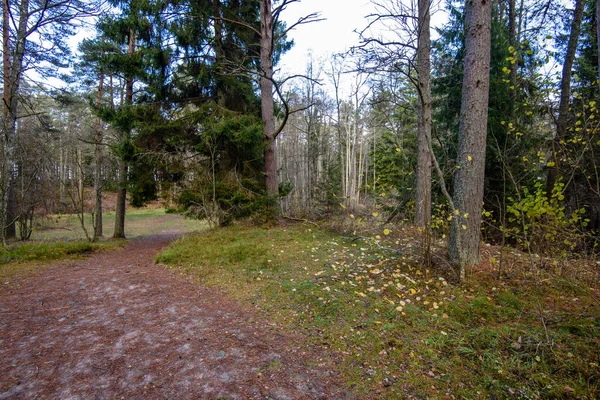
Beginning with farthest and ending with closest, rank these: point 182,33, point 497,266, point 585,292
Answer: point 182,33
point 497,266
point 585,292

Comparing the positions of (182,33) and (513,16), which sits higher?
(513,16)

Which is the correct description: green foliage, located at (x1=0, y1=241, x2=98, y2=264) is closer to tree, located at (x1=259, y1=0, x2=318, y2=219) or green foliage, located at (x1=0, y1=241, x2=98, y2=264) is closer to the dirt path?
the dirt path

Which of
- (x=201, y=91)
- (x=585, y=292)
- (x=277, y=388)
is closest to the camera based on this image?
(x=277, y=388)

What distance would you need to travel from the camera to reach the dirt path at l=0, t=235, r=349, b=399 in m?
2.42

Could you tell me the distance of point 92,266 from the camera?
6.62m

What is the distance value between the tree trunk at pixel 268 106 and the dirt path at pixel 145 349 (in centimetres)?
483

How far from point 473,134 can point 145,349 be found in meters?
5.03

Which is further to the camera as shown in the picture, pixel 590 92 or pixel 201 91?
pixel 201 91

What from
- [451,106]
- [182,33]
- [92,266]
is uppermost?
[182,33]

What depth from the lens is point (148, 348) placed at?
119 inches

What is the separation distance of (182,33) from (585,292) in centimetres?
1102

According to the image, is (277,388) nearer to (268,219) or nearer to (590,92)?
(268,219)

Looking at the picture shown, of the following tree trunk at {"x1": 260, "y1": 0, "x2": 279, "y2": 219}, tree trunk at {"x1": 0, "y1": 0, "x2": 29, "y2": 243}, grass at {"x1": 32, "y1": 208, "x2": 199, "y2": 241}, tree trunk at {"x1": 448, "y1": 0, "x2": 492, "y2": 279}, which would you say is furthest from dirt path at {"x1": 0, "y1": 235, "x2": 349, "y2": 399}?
grass at {"x1": 32, "y1": 208, "x2": 199, "y2": 241}

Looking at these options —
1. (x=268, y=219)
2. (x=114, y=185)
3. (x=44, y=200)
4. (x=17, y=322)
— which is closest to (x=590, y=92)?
(x=268, y=219)
